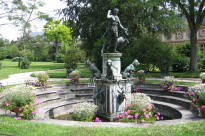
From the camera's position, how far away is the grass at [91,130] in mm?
4277

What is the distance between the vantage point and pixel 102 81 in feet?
23.9

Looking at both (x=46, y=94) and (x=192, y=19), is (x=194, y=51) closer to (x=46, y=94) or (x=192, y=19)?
(x=192, y=19)

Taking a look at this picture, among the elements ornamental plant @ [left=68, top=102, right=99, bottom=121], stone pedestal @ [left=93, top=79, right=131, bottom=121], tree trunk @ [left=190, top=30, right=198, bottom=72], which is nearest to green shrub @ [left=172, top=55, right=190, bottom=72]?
tree trunk @ [left=190, top=30, right=198, bottom=72]

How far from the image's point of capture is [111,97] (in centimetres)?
704

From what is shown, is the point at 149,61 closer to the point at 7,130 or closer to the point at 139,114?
the point at 139,114

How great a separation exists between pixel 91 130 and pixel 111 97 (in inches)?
104

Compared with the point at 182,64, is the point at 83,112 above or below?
below

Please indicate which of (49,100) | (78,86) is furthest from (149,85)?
(49,100)

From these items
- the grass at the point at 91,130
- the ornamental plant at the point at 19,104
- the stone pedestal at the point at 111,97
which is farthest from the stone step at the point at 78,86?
the grass at the point at 91,130

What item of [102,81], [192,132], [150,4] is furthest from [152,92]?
[150,4]

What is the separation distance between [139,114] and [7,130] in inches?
155

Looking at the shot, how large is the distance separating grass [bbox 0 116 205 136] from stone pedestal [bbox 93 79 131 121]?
91.3 inches

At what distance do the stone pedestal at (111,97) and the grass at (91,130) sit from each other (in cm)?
232

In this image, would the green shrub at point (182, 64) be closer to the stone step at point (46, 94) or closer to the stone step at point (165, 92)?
the stone step at point (165, 92)
